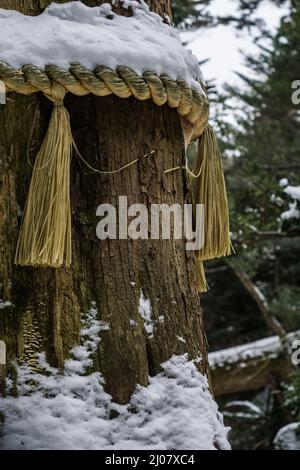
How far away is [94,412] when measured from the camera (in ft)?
2.85

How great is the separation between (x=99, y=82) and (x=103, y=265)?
26 centimetres

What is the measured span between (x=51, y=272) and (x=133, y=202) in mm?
162

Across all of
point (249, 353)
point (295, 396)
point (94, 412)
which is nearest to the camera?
point (94, 412)

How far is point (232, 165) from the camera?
505 centimetres

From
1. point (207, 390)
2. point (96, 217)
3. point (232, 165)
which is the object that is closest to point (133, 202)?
point (96, 217)

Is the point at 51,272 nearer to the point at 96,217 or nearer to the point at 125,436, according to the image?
the point at 96,217

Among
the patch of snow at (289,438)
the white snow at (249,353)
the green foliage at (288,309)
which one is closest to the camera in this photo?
the patch of snow at (289,438)

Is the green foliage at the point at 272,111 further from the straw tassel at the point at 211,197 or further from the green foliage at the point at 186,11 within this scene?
the straw tassel at the point at 211,197

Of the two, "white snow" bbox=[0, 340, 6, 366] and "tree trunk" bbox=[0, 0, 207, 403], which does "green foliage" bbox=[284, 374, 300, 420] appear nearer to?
"tree trunk" bbox=[0, 0, 207, 403]

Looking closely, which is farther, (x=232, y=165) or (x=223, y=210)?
(x=232, y=165)

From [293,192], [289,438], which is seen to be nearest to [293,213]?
[293,192]

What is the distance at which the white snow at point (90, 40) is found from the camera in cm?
92

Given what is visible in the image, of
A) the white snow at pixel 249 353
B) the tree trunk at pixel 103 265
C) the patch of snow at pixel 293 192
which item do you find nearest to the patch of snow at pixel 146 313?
the tree trunk at pixel 103 265

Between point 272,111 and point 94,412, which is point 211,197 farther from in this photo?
point 272,111
